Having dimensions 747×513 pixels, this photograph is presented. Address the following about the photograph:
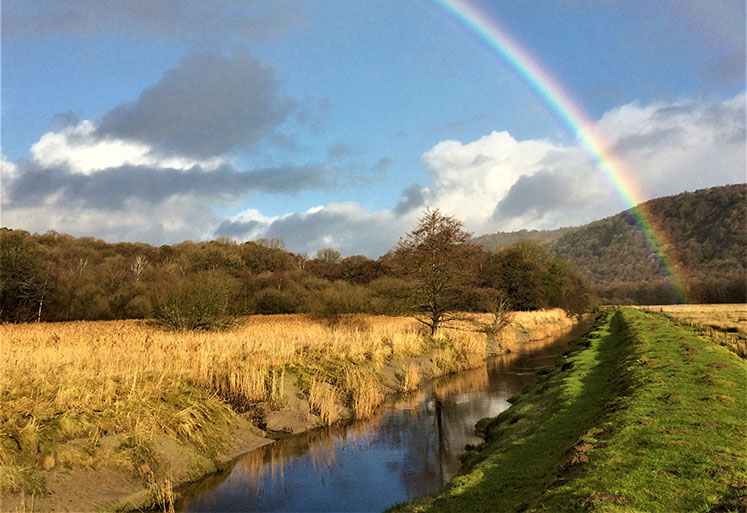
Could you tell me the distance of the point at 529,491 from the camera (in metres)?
8.70

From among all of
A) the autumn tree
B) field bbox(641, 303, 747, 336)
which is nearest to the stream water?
the autumn tree

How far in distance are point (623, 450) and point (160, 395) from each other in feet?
40.2

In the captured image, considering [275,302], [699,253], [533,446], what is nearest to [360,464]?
[533,446]

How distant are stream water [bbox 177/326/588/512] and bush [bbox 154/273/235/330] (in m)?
15.8

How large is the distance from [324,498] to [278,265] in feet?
242

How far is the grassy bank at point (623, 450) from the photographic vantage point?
7154mm

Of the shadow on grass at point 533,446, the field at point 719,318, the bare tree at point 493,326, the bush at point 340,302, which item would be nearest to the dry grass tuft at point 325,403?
the shadow on grass at point 533,446

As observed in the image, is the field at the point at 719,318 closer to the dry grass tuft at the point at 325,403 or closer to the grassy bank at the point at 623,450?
the grassy bank at the point at 623,450

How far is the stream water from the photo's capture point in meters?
11.5

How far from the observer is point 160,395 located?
579 inches

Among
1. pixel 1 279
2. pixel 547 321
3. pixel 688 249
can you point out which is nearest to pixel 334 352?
pixel 1 279

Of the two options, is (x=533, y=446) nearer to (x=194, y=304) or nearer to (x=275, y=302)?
(x=194, y=304)

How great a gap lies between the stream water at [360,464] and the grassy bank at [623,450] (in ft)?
4.28

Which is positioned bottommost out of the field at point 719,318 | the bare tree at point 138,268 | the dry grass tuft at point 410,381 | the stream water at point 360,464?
the stream water at point 360,464
